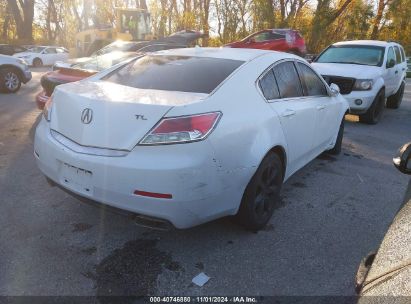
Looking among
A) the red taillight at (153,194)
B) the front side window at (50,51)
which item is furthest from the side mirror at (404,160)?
the front side window at (50,51)

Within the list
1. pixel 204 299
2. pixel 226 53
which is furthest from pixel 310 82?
pixel 204 299

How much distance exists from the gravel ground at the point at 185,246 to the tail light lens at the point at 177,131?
1.92 feet

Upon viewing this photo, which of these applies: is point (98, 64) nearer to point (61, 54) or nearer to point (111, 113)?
point (111, 113)

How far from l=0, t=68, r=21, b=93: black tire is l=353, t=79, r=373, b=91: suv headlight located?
906 cm

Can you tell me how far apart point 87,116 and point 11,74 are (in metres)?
9.66

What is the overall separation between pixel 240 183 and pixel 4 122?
5762 millimetres

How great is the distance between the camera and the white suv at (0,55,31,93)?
35.2 ft

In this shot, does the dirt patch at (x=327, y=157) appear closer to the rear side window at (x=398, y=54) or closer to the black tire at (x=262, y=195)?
the black tire at (x=262, y=195)

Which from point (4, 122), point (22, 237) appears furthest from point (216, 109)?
point (4, 122)

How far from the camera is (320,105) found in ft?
14.0

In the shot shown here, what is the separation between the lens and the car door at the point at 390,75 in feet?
28.5

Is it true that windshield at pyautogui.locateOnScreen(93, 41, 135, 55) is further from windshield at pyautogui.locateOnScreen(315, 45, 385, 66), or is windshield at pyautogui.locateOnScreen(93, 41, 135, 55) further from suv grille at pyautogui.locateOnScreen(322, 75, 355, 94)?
suv grille at pyautogui.locateOnScreen(322, 75, 355, 94)

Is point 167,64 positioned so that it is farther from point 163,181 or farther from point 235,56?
point 163,181

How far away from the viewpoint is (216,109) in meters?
2.73
